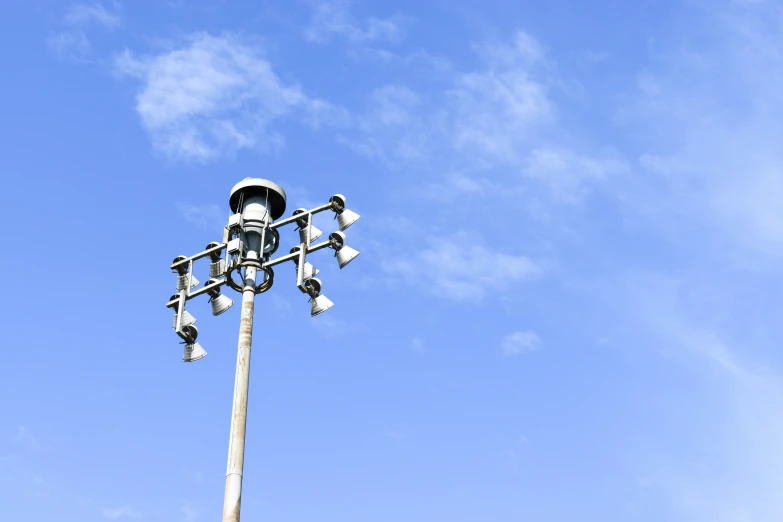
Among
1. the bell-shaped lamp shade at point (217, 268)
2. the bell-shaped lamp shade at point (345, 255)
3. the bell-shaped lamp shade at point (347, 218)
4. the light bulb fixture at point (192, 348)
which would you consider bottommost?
the light bulb fixture at point (192, 348)

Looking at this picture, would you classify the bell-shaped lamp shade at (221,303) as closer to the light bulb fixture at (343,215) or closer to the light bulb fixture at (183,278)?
the light bulb fixture at (183,278)

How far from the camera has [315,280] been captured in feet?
60.8

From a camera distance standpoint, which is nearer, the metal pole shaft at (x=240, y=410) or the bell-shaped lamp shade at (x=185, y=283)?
the metal pole shaft at (x=240, y=410)

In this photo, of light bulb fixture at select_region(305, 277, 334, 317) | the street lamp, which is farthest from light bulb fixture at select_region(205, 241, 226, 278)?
light bulb fixture at select_region(305, 277, 334, 317)

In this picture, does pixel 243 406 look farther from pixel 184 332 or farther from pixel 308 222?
pixel 308 222

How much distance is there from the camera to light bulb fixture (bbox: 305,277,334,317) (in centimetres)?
1842

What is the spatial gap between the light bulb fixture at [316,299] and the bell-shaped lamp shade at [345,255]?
26.4 inches

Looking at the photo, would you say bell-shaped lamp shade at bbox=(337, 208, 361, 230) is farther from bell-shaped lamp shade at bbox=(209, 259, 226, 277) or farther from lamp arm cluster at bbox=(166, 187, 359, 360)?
bell-shaped lamp shade at bbox=(209, 259, 226, 277)

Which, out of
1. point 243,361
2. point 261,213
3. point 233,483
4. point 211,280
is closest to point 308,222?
point 261,213

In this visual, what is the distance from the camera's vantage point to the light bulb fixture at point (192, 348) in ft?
61.3

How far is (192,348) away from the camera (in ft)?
61.4

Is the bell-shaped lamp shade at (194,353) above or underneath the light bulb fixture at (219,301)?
underneath

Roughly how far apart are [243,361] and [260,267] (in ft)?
6.83

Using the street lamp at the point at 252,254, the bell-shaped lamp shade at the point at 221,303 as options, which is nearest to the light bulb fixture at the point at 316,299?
the street lamp at the point at 252,254
